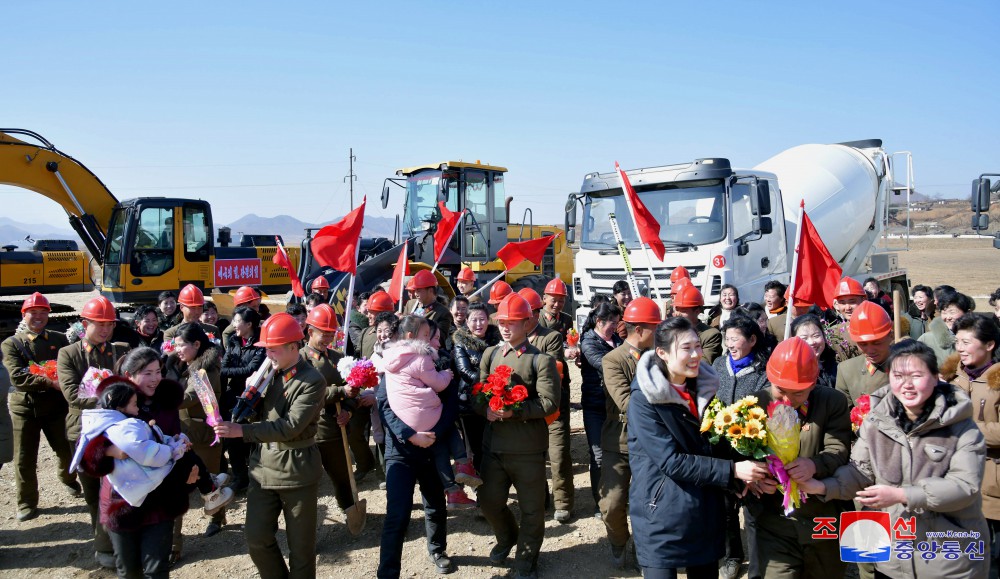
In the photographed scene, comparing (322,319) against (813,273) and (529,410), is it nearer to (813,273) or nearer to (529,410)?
(529,410)

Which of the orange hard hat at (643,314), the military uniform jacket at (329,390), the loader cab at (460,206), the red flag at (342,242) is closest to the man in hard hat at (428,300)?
the red flag at (342,242)

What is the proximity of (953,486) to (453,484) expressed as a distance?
315 centimetres

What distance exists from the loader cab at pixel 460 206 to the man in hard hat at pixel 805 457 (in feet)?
35.7

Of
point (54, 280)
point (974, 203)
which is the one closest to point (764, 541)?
point (974, 203)

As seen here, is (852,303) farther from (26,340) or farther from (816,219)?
(26,340)

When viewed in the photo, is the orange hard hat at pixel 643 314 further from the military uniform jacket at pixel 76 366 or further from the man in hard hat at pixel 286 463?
the military uniform jacket at pixel 76 366

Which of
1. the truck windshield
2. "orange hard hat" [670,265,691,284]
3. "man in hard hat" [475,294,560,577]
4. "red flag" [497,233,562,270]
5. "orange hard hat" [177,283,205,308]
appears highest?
the truck windshield

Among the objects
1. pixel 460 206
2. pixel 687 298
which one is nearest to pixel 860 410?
pixel 687 298

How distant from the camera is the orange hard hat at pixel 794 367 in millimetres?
Answer: 3385

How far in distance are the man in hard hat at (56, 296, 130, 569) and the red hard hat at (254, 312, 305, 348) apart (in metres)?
2.18

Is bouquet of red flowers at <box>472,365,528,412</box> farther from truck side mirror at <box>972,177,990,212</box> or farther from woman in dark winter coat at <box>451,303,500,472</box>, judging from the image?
truck side mirror at <box>972,177,990,212</box>

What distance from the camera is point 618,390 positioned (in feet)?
16.3

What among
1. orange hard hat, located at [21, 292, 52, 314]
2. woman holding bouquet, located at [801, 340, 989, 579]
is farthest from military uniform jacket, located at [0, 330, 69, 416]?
woman holding bouquet, located at [801, 340, 989, 579]

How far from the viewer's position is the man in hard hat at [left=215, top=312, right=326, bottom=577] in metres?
4.37
